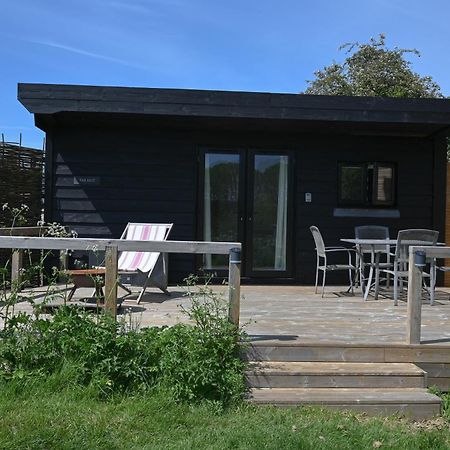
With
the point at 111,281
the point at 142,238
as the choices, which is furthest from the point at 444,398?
the point at 142,238

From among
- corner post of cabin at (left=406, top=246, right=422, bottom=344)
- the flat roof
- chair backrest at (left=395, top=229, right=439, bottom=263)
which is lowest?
corner post of cabin at (left=406, top=246, right=422, bottom=344)

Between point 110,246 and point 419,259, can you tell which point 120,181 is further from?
point 419,259

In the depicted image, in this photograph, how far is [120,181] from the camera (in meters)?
7.67

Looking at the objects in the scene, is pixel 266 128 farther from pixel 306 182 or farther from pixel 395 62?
pixel 395 62

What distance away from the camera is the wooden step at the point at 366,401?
370 centimetres

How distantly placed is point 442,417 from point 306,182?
4.55 m

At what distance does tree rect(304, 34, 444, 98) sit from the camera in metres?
24.0

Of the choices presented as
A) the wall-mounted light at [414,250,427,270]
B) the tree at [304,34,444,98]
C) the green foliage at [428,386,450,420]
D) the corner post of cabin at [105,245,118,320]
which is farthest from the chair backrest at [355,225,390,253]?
the tree at [304,34,444,98]

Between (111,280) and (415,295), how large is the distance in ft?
7.70

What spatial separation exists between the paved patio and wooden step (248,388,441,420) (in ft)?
1.69

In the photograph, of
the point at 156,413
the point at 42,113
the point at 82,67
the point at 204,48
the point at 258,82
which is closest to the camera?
the point at 156,413

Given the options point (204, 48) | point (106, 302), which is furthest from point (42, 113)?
point (204, 48)

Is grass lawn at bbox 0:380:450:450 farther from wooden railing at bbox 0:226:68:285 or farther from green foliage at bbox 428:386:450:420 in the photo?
wooden railing at bbox 0:226:68:285

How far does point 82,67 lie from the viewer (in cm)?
1309
